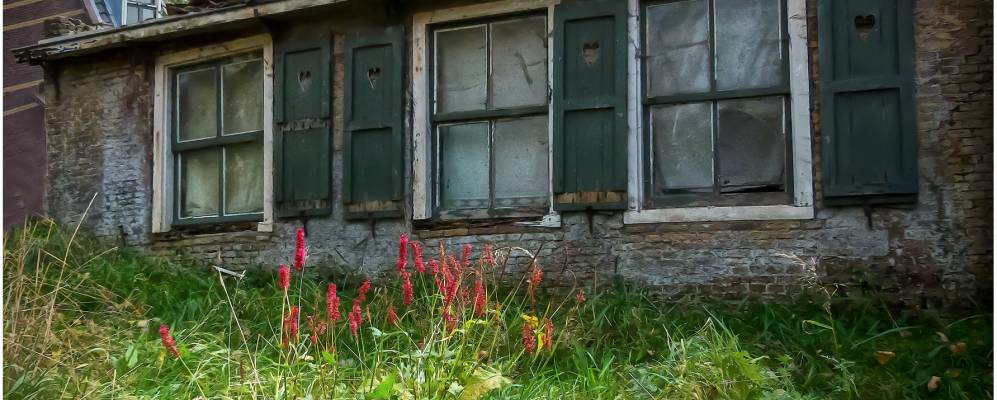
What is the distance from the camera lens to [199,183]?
8883mm

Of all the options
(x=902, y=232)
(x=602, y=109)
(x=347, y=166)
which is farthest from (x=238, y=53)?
(x=902, y=232)

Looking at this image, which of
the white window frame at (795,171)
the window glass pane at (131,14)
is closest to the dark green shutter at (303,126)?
the white window frame at (795,171)

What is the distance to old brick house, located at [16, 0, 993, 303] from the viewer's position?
598 centimetres

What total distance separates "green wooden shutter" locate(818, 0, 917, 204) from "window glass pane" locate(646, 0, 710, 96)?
2.79 ft

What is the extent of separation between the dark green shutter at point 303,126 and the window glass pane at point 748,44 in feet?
11.1

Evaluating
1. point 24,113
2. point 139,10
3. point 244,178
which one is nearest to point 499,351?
point 244,178

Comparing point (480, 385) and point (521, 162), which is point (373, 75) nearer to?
point (521, 162)

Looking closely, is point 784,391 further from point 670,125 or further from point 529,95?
point 529,95

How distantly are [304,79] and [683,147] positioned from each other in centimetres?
348

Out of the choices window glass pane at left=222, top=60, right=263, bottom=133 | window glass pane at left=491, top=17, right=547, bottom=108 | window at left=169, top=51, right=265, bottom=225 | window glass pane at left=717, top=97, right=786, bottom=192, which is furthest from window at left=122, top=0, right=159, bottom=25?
window glass pane at left=717, top=97, right=786, bottom=192

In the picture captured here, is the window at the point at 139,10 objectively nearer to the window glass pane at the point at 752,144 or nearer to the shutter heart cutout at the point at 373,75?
the shutter heart cutout at the point at 373,75

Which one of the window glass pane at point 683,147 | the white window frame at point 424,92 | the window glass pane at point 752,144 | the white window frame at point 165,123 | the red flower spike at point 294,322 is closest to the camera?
the red flower spike at point 294,322

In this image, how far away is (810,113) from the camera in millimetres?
6273

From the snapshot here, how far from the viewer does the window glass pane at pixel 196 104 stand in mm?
8836
